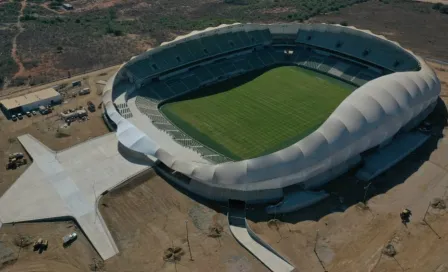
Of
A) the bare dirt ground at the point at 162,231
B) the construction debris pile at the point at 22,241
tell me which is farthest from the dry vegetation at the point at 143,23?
the construction debris pile at the point at 22,241

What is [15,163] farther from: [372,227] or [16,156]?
[372,227]

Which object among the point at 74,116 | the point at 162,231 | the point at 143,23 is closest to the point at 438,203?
the point at 162,231

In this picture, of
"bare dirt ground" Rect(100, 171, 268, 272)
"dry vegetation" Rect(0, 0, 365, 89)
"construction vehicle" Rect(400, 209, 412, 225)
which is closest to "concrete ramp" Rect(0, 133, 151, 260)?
"bare dirt ground" Rect(100, 171, 268, 272)

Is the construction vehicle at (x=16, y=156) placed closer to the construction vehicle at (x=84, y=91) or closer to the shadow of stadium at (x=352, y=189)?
the construction vehicle at (x=84, y=91)

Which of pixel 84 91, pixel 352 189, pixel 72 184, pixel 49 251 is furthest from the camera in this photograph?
pixel 84 91

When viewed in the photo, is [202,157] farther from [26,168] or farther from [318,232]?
[26,168]

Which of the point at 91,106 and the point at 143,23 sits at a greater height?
the point at 91,106
